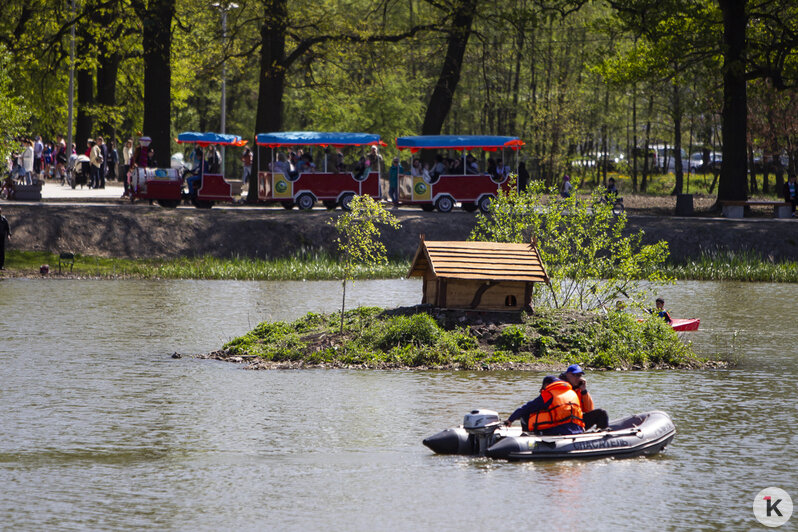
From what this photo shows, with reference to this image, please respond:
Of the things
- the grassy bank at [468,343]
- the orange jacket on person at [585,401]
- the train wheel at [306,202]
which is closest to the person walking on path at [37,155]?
the train wheel at [306,202]

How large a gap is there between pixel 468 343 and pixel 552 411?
6858 mm

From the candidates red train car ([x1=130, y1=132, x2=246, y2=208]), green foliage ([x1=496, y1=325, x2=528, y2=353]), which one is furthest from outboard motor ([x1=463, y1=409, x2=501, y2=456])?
red train car ([x1=130, y1=132, x2=246, y2=208])

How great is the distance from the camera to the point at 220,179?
41219 millimetres

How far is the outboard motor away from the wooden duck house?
7307mm

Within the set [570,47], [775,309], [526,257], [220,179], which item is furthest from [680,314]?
[570,47]

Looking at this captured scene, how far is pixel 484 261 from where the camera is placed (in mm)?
22484

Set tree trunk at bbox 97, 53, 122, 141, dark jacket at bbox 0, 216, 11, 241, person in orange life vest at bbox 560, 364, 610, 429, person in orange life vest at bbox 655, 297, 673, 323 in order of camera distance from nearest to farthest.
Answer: person in orange life vest at bbox 560, 364, 610, 429
person in orange life vest at bbox 655, 297, 673, 323
dark jacket at bbox 0, 216, 11, 241
tree trunk at bbox 97, 53, 122, 141

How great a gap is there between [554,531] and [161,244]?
27.4m

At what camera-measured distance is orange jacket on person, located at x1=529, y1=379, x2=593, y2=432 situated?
14914 millimetres

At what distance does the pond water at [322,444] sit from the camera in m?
12.4

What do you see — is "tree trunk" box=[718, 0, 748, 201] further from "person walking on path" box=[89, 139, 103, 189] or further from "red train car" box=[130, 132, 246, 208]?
"person walking on path" box=[89, 139, 103, 189]

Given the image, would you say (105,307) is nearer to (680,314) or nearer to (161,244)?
(161,244)

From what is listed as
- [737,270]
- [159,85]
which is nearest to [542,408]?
[737,270]

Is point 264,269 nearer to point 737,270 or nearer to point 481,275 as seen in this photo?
point 481,275
